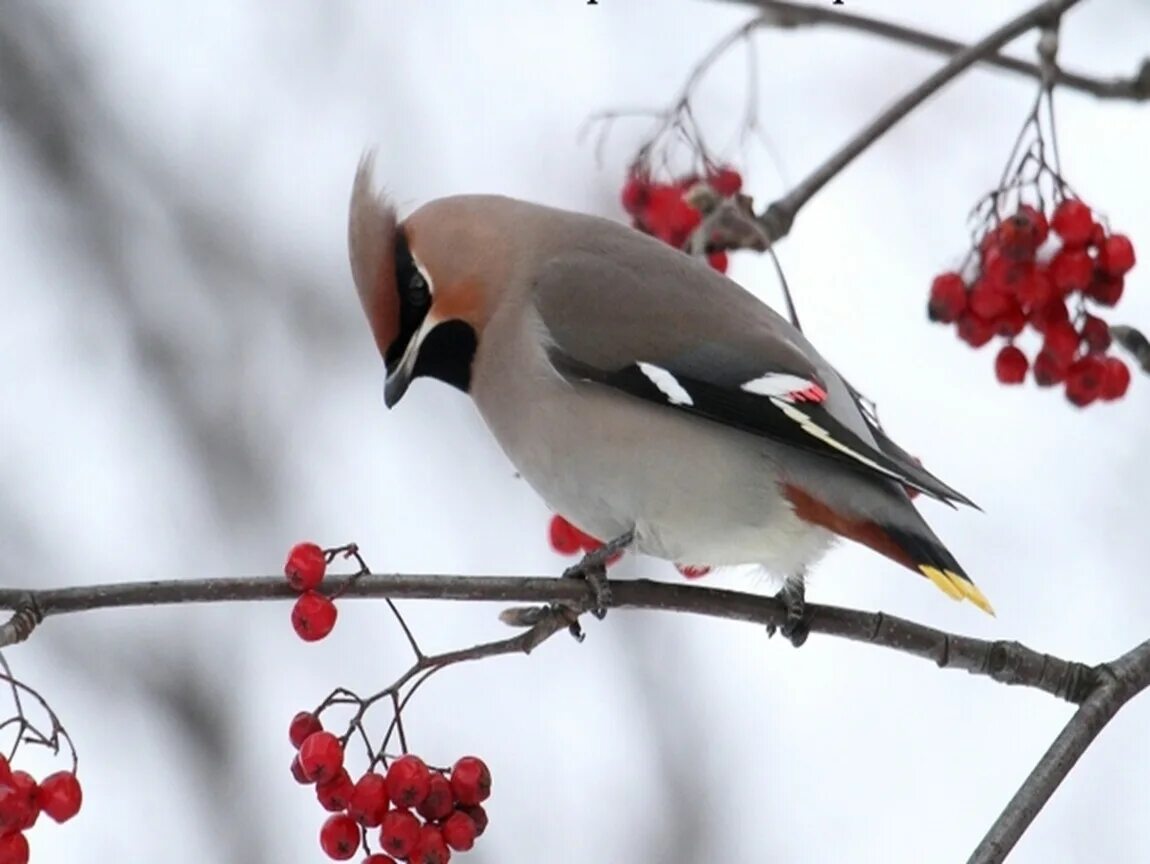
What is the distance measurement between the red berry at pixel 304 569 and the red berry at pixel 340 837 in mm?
308

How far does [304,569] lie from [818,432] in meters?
0.92

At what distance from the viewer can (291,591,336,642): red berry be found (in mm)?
Answer: 2180

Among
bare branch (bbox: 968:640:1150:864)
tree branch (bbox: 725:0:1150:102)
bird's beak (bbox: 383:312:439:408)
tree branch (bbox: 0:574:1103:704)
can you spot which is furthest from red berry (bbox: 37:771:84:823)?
tree branch (bbox: 725:0:1150:102)

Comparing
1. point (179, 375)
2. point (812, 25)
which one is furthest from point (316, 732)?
point (179, 375)

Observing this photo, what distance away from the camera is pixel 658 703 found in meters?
5.56

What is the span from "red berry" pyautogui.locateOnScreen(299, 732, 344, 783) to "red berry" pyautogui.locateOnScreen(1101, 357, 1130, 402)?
4.99 feet

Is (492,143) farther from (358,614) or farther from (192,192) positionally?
(358,614)

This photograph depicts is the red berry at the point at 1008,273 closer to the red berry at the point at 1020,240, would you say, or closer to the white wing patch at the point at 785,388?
the red berry at the point at 1020,240

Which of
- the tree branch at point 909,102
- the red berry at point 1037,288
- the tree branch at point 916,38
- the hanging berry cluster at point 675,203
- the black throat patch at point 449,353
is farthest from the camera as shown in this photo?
the hanging berry cluster at point 675,203

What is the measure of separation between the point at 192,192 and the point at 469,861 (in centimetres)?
211

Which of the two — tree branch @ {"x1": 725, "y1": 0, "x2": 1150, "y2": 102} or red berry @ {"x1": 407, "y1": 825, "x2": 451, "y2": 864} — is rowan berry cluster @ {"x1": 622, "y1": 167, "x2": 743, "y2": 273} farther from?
red berry @ {"x1": 407, "y1": 825, "x2": 451, "y2": 864}

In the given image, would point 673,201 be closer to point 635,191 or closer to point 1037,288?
point 635,191

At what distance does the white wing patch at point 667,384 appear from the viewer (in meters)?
2.92

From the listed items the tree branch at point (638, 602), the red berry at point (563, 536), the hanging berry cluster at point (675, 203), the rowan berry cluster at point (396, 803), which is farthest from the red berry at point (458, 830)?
the hanging berry cluster at point (675, 203)
